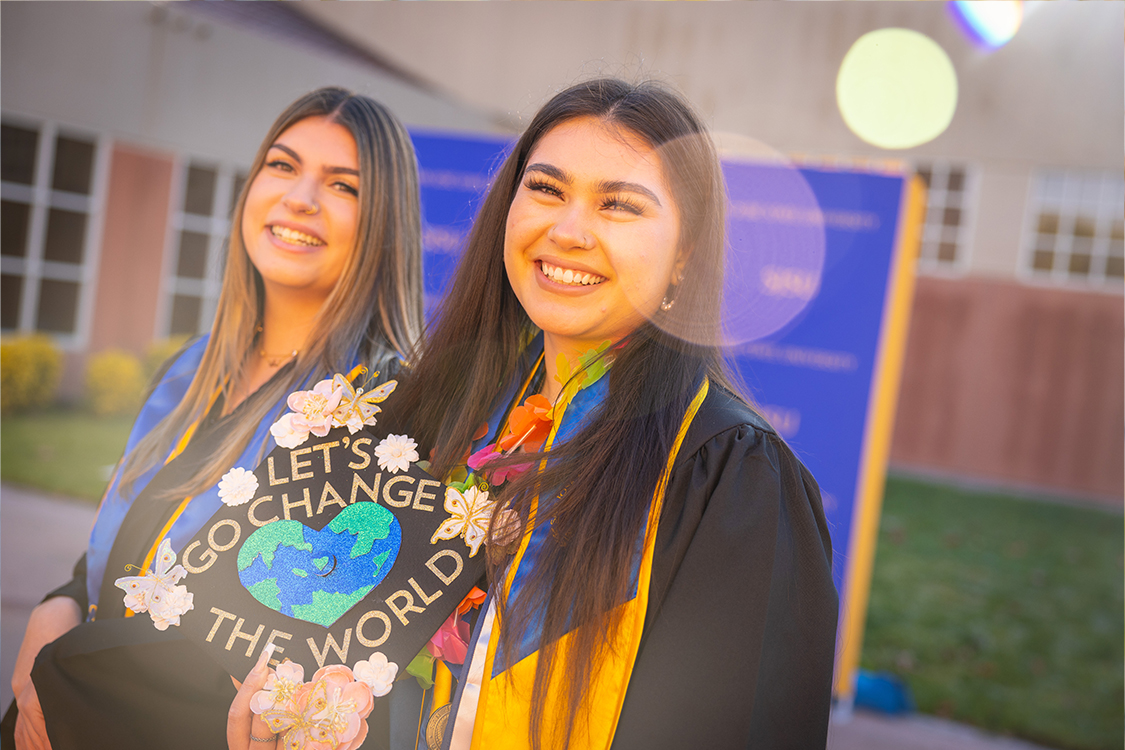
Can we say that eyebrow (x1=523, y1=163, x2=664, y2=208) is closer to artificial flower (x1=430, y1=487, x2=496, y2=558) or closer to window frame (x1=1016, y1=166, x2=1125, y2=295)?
artificial flower (x1=430, y1=487, x2=496, y2=558)

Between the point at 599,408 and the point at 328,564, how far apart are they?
1.98 feet

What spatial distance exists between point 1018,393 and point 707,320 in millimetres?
11563

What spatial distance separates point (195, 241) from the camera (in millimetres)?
8055

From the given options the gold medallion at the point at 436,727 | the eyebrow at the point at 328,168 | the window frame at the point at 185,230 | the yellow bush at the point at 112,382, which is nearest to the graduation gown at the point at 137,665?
the gold medallion at the point at 436,727

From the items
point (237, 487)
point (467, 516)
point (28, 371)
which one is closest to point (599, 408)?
point (467, 516)

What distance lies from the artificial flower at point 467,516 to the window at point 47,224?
7155 millimetres

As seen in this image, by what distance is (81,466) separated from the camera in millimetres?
6211

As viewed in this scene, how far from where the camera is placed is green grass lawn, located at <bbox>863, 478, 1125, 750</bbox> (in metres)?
4.66

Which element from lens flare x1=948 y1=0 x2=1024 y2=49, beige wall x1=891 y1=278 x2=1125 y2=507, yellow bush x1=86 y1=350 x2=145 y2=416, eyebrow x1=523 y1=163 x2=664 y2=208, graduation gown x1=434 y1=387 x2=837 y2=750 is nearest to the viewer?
graduation gown x1=434 y1=387 x2=837 y2=750

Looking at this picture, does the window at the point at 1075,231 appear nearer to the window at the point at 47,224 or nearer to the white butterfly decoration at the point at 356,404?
the window at the point at 47,224

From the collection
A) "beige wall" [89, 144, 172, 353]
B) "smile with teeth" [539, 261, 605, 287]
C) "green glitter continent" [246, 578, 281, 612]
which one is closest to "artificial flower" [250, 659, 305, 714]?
"green glitter continent" [246, 578, 281, 612]

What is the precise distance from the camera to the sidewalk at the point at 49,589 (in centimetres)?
374

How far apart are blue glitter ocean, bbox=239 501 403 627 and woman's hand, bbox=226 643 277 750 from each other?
0.11 metres

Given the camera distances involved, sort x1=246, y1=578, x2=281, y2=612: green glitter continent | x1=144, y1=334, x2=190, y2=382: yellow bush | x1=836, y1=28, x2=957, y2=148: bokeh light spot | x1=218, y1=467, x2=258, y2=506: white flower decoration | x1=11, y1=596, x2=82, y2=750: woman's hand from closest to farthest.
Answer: x1=246, y1=578, x2=281, y2=612: green glitter continent, x1=218, y1=467, x2=258, y2=506: white flower decoration, x1=11, y1=596, x2=82, y2=750: woman's hand, x1=144, y1=334, x2=190, y2=382: yellow bush, x1=836, y1=28, x2=957, y2=148: bokeh light spot
